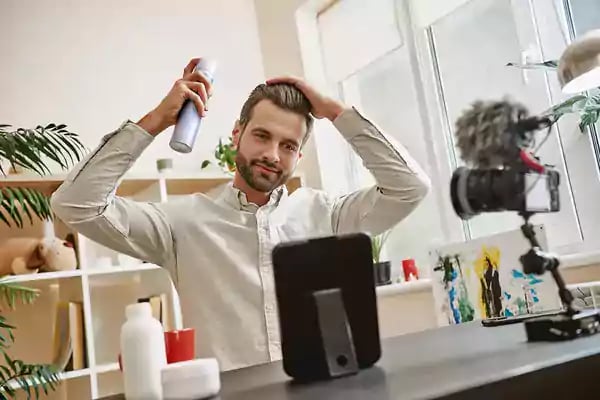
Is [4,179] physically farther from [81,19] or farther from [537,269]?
[537,269]

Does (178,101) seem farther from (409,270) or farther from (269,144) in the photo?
(409,270)

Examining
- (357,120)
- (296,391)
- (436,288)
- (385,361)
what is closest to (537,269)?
(385,361)

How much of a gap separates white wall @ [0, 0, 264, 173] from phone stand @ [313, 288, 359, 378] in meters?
2.40

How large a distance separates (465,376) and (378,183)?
814 millimetres

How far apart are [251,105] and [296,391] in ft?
2.80

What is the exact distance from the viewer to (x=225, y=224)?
1376mm

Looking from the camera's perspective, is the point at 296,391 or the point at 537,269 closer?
the point at 296,391

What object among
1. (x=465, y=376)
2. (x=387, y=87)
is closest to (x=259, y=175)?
(x=465, y=376)

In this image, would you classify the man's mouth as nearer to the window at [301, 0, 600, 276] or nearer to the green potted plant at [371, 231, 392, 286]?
the window at [301, 0, 600, 276]

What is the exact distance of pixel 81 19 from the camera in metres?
A: 3.22

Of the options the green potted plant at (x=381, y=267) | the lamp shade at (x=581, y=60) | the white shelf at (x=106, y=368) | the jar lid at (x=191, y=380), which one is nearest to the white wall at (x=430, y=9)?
the green potted plant at (x=381, y=267)

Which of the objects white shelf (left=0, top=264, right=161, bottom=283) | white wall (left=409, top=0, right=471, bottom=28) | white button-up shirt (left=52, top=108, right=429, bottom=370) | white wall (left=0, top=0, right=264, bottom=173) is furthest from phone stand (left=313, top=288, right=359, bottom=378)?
A: white wall (left=0, top=0, right=264, bottom=173)

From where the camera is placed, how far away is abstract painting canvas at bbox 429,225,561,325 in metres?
1.85

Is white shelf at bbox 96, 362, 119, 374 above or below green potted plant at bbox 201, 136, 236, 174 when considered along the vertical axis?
below
